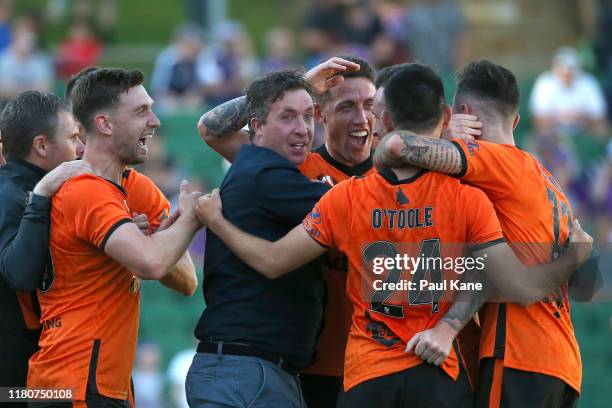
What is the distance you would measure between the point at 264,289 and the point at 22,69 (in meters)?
10.8

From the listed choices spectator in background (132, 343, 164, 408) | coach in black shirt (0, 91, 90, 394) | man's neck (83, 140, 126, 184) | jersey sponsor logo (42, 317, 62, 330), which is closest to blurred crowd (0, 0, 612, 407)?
spectator in background (132, 343, 164, 408)

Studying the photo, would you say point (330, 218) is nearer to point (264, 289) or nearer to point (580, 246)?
point (264, 289)

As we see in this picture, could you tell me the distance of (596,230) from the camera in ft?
40.9

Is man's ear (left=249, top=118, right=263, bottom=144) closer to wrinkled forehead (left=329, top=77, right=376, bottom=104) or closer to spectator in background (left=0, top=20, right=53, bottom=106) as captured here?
wrinkled forehead (left=329, top=77, right=376, bottom=104)

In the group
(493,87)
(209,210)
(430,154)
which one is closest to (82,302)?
(209,210)

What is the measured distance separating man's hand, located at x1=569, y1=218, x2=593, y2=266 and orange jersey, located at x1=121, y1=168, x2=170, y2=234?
222 centimetres

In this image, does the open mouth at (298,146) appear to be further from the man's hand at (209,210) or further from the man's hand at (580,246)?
the man's hand at (580,246)

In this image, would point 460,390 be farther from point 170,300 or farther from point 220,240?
point 170,300

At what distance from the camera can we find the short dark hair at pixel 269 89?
17.7ft

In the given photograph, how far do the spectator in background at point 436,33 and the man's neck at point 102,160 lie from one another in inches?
401

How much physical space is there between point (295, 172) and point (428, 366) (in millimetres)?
1170

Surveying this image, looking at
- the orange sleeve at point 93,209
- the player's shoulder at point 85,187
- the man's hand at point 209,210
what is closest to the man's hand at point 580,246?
the man's hand at point 209,210

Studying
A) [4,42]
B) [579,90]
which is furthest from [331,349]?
[4,42]

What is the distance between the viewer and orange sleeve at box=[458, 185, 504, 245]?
4816 millimetres
